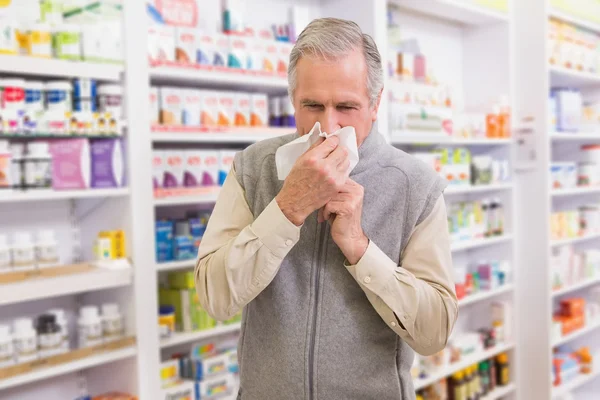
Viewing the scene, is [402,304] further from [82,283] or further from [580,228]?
[580,228]

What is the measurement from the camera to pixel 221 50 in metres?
3.10

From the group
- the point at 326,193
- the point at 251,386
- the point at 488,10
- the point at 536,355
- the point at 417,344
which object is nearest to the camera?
the point at 326,193

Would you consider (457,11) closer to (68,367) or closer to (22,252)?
(22,252)

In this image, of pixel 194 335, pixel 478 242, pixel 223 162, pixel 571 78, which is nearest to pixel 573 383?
pixel 478 242

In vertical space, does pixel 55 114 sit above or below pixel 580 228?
above

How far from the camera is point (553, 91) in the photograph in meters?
4.95

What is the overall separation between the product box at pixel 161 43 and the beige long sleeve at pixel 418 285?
1679mm

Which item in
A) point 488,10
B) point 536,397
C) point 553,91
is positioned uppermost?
point 488,10

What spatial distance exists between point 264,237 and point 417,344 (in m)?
0.46

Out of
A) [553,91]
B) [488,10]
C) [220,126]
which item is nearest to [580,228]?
[553,91]

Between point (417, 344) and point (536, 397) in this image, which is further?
point (536, 397)

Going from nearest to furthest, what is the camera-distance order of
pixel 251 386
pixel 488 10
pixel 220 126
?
pixel 251 386, pixel 220 126, pixel 488 10

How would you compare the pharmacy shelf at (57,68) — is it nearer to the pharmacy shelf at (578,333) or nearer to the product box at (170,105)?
the product box at (170,105)

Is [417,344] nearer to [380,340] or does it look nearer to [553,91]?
[380,340]
